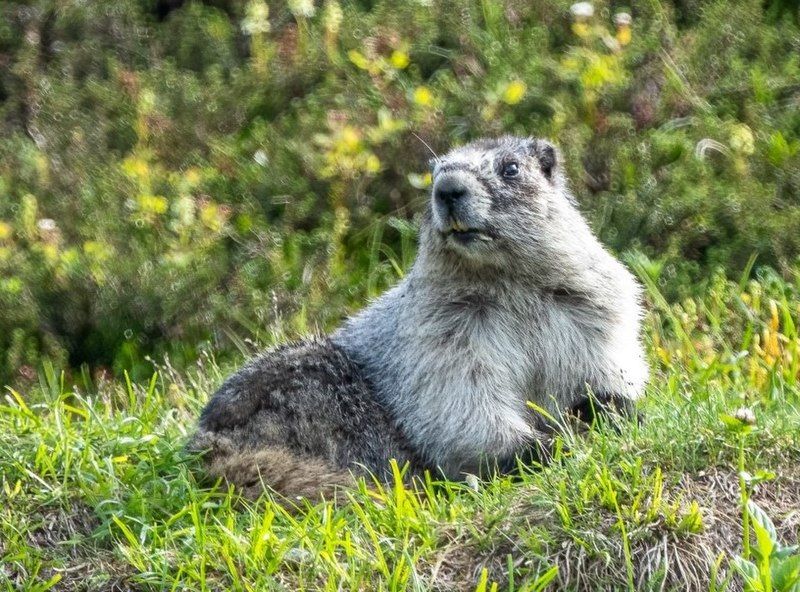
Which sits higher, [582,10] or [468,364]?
[582,10]

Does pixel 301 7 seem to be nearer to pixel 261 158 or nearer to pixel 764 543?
pixel 261 158

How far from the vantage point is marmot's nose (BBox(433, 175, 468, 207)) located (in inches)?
205

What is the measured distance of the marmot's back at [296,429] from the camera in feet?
16.8

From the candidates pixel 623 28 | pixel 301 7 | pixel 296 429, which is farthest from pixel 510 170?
pixel 301 7

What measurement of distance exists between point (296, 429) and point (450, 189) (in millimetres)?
1165

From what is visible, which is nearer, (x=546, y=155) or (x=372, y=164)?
(x=546, y=155)

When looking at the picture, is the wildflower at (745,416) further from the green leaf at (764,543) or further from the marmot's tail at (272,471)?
the marmot's tail at (272,471)

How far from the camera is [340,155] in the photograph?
334 inches

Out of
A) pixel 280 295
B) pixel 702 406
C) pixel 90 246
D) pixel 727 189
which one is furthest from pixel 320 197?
pixel 702 406

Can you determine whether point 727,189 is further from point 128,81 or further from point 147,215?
point 128,81

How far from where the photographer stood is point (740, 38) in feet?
28.6

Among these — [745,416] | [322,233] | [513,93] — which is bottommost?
[322,233]

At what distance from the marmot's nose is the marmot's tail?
116 cm

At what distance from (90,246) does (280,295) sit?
138 centimetres
